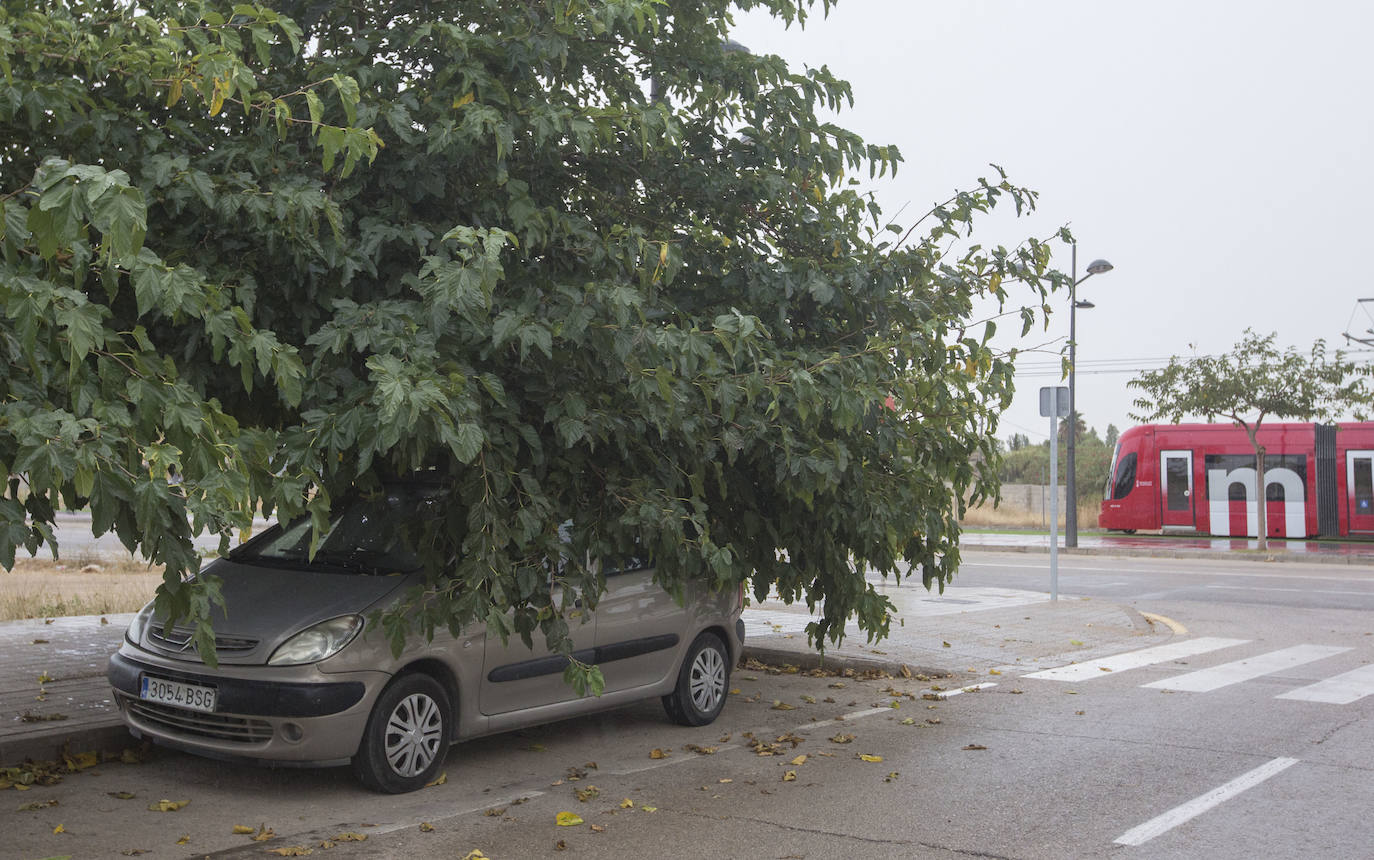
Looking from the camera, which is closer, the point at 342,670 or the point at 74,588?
the point at 342,670

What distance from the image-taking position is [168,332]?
6.01 metres

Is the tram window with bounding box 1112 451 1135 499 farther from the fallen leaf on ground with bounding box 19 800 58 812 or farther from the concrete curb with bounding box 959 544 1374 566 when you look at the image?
the fallen leaf on ground with bounding box 19 800 58 812

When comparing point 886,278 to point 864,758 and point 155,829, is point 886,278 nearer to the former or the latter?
point 864,758

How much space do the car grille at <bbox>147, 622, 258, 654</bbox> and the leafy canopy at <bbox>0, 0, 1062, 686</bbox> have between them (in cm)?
85

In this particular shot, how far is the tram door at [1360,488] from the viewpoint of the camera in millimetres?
31906

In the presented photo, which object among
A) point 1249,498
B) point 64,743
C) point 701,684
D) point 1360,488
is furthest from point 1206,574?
point 64,743

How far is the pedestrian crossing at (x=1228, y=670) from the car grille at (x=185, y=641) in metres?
6.74

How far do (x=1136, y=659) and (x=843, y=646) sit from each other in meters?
2.69

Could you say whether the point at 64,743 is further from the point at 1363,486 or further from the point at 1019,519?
the point at 1019,519

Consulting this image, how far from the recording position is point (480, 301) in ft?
17.3

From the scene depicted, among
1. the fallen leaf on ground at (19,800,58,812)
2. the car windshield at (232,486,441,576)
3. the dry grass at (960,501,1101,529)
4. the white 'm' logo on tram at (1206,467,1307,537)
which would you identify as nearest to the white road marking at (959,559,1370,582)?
the white 'm' logo on tram at (1206,467,1307,537)

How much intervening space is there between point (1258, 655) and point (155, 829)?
9.92 m

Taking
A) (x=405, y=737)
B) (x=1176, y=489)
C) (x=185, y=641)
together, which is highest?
(x=1176, y=489)

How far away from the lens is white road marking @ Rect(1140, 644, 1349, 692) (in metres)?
9.89
